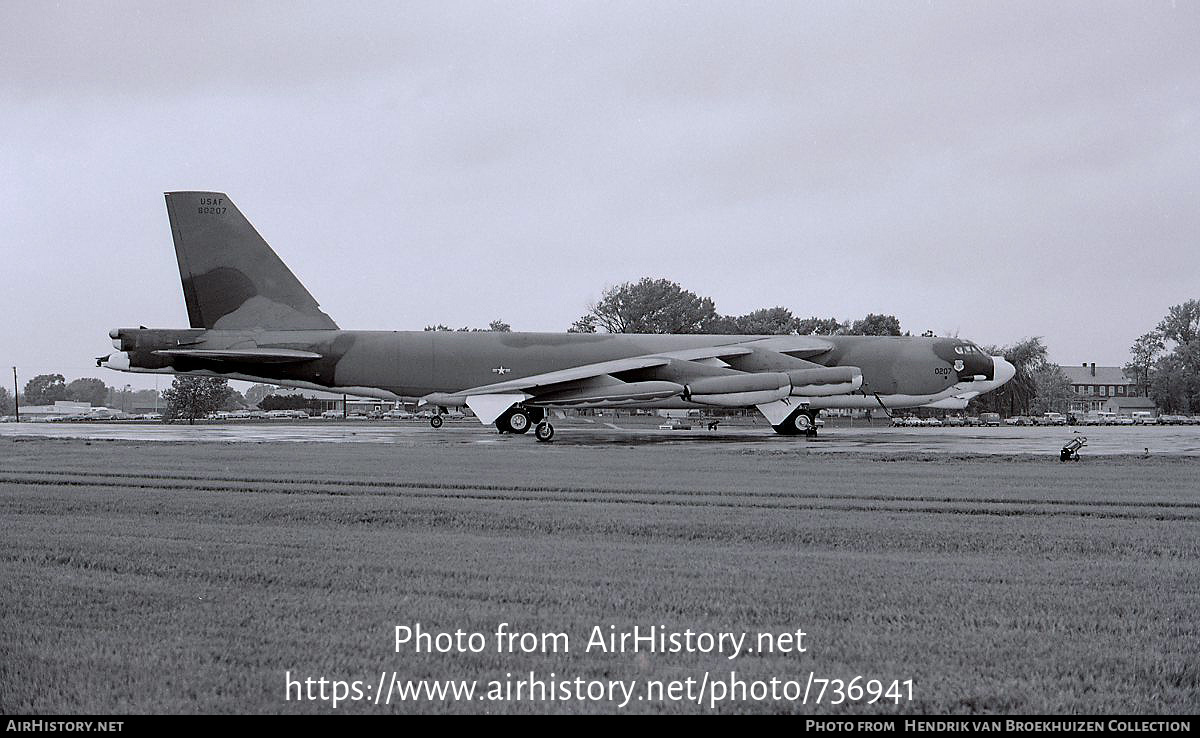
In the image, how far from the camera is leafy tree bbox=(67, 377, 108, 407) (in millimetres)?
142875

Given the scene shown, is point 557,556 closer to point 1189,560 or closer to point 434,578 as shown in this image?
point 434,578

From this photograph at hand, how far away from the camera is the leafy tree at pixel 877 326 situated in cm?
7975

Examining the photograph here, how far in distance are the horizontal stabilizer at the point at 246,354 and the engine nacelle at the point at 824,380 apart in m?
15.2

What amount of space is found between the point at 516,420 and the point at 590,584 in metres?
22.9

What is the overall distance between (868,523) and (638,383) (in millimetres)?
18929

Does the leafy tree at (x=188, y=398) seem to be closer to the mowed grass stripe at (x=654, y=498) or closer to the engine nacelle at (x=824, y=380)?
the engine nacelle at (x=824, y=380)

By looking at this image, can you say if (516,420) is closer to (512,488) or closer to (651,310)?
(512,488)

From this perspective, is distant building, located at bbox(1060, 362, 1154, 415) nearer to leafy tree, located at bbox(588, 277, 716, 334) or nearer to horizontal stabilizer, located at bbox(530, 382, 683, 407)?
leafy tree, located at bbox(588, 277, 716, 334)

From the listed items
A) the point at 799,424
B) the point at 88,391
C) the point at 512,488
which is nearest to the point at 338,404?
the point at 88,391

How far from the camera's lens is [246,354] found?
26953 millimetres

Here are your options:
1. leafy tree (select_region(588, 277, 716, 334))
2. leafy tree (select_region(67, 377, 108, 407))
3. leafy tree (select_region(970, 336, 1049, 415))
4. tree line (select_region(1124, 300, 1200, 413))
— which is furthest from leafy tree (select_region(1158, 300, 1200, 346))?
leafy tree (select_region(67, 377, 108, 407))

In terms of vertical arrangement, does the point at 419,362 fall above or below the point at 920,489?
above

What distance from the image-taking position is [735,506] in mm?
10516
